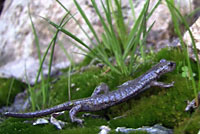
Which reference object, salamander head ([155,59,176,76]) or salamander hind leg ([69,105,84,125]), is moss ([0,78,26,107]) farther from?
salamander head ([155,59,176,76])

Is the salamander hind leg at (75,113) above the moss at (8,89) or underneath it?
above

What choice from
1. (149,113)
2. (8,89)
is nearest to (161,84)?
(149,113)

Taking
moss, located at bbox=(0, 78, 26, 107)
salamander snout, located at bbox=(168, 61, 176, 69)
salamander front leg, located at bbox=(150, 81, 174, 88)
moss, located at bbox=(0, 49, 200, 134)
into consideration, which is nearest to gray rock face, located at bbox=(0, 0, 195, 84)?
moss, located at bbox=(0, 78, 26, 107)

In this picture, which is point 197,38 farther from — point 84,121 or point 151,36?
point 151,36

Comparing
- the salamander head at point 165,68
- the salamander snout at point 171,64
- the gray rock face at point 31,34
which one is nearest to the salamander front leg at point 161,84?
the salamander head at point 165,68

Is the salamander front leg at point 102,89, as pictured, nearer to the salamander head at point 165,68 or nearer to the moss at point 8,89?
the salamander head at point 165,68

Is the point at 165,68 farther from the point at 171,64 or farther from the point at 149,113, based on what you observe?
the point at 149,113
